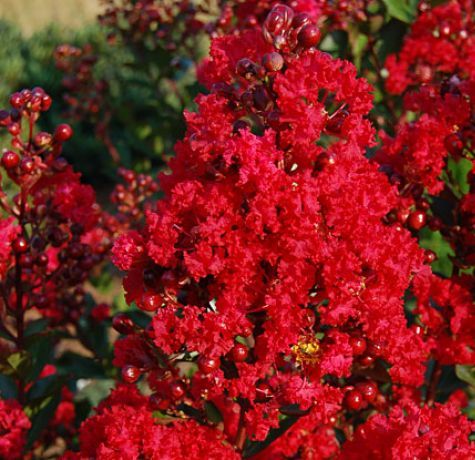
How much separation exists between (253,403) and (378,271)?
31 cm

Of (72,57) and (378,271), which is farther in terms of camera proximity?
(72,57)

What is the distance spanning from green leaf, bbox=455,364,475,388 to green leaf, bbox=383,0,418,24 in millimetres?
1291

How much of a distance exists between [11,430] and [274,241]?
2.55ft

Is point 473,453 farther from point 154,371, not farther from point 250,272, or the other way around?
point 154,371

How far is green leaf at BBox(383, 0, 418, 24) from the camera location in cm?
244

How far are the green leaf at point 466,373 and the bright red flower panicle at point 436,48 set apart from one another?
3.19 ft

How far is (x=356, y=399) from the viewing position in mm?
1346

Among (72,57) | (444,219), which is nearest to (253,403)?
(444,219)

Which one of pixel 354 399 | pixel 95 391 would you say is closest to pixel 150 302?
pixel 354 399

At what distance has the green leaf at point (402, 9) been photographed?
2.44 metres

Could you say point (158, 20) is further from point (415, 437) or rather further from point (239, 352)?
point (415, 437)

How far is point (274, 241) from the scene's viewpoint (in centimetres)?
116

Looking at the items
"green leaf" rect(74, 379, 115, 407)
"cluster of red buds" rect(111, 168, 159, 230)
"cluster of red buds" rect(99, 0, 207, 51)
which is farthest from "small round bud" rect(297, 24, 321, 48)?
"cluster of red buds" rect(99, 0, 207, 51)

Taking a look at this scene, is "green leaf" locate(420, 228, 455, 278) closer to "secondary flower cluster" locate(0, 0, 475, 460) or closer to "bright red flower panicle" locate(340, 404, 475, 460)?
"secondary flower cluster" locate(0, 0, 475, 460)
